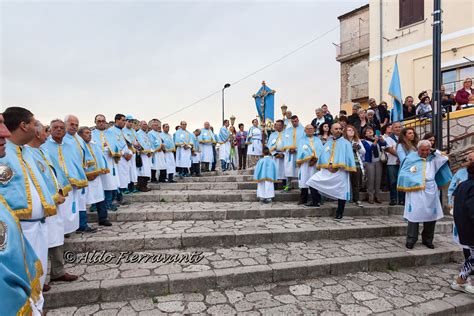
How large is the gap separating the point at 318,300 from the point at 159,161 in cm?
695

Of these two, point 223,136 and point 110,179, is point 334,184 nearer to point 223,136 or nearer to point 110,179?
point 110,179

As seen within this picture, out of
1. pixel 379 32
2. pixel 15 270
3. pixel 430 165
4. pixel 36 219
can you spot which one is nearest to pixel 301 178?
pixel 430 165

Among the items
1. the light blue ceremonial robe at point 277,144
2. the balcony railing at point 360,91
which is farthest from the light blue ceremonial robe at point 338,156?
the balcony railing at point 360,91

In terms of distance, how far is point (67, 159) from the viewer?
4703mm

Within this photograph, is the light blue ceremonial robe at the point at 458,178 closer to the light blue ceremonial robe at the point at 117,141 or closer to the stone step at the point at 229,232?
the stone step at the point at 229,232

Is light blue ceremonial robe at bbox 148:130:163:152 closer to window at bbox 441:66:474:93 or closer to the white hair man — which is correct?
the white hair man

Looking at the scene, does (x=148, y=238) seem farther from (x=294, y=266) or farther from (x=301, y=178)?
(x=301, y=178)

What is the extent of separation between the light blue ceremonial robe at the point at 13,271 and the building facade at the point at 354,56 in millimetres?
23010

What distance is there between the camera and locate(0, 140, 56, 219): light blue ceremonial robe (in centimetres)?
228

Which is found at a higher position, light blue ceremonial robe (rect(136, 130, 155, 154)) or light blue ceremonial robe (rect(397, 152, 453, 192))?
light blue ceremonial robe (rect(136, 130, 155, 154))

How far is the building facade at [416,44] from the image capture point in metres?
13.2

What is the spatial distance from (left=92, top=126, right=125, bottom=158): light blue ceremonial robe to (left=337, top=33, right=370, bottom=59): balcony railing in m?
19.9

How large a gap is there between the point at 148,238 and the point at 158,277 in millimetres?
1148

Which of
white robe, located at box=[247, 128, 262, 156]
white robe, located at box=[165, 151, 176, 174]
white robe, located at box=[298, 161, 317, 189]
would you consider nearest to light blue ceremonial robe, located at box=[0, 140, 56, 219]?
white robe, located at box=[298, 161, 317, 189]
